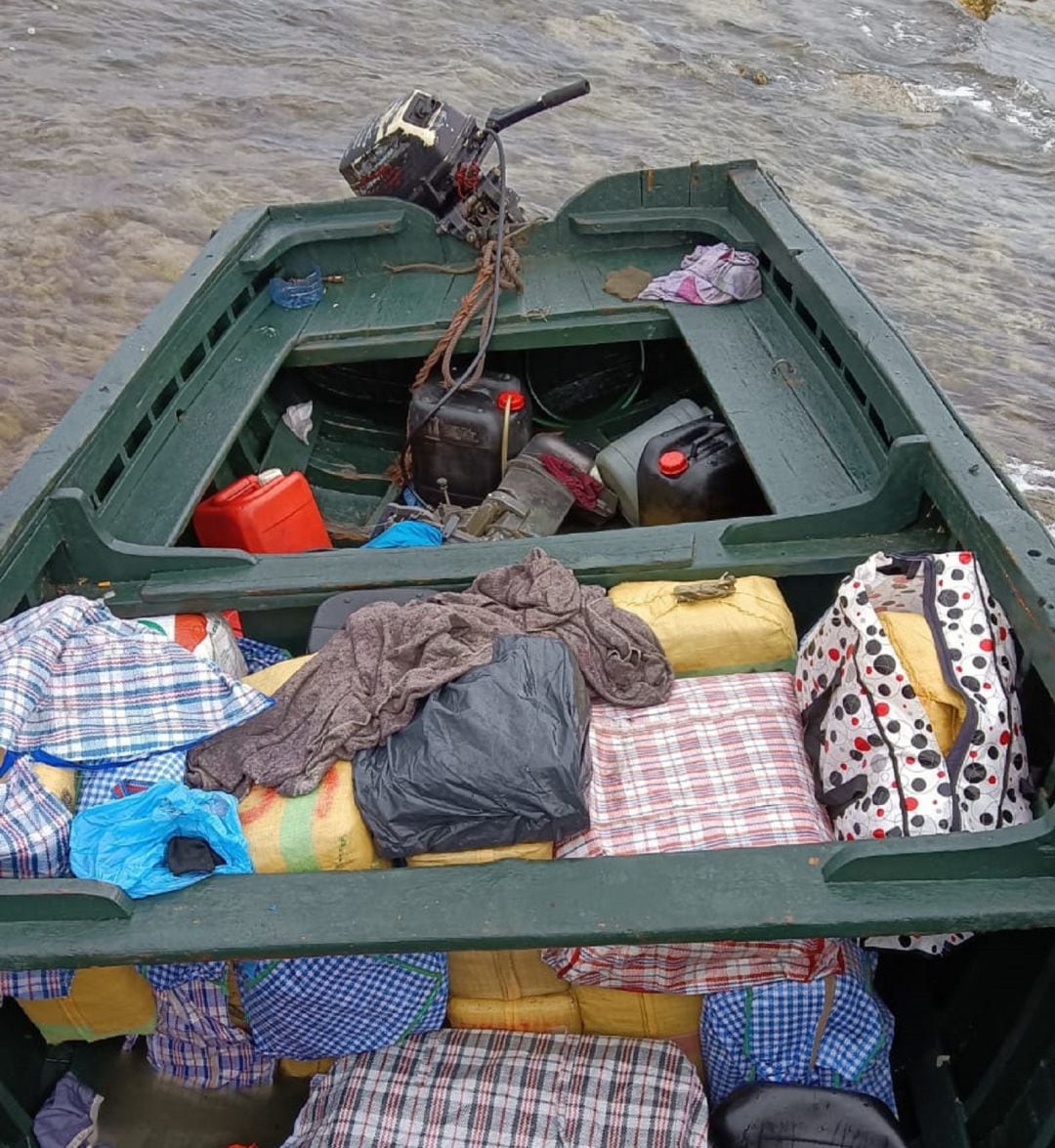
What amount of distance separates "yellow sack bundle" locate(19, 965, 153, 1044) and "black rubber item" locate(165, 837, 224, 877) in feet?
1.77

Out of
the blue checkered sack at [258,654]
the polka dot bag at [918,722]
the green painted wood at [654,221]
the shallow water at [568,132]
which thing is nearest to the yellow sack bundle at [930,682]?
A: the polka dot bag at [918,722]

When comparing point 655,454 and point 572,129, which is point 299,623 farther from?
point 572,129

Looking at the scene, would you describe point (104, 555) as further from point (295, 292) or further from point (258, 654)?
point (295, 292)

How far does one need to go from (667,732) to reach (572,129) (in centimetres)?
1297

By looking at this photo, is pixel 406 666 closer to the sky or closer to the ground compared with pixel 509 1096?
closer to the sky

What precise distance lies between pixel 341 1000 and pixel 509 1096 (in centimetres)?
43

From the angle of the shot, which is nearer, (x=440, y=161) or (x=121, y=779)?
(x=121, y=779)

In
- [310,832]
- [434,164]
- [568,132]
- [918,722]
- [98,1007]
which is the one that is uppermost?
[434,164]

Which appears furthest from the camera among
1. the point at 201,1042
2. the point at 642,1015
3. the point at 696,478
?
the point at 696,478

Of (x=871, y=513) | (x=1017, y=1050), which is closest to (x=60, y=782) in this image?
(x=1017, y=1050)

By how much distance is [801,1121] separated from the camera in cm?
218

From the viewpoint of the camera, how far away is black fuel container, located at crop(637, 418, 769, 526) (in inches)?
144

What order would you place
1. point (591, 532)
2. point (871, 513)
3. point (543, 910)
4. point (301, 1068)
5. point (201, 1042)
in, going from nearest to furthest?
point (543, 910) < point (201, 1042) < point (301, 1068) < point (871, 513) < point (591, 532)

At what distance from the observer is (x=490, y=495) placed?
3.96 meters
